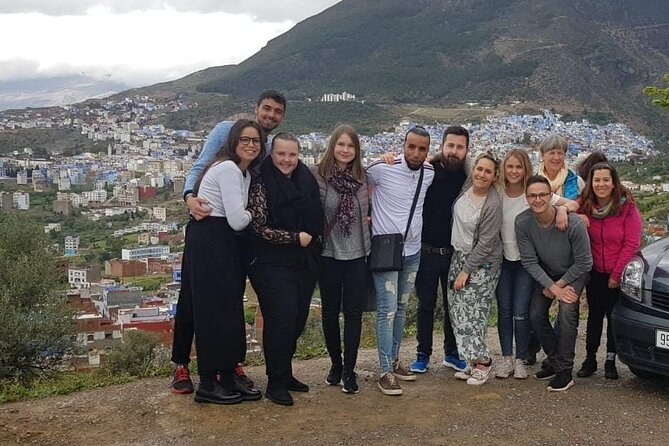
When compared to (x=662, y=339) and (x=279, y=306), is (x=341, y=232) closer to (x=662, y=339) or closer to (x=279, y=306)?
(x=279, y=306)

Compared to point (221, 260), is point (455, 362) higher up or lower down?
lower down

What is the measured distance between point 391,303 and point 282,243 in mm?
864

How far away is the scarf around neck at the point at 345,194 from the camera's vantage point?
4273mm

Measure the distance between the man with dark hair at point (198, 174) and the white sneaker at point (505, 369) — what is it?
174cm

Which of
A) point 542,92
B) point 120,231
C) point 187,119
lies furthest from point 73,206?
point 542,92

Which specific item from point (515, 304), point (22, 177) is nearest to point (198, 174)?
point (515, 304)

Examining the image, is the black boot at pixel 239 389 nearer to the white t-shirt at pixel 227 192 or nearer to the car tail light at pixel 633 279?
the white t-shirt at pixel 227 192

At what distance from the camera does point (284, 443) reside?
12.2 feet

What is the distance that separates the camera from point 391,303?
4.45 m

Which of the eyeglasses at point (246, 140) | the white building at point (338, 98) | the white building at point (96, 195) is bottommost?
the white building at point (96, 195)

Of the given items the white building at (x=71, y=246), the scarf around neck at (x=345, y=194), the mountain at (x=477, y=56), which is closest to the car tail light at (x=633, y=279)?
the scarf around neck at (x=345, y=194)

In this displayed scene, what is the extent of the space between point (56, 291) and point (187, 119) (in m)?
90.8

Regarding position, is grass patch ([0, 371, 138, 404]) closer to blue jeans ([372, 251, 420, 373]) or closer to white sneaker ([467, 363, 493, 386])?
blue jeans ([372, 251, 420, 373])

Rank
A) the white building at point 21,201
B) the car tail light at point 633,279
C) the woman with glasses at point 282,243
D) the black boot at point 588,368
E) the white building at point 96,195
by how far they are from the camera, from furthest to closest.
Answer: the white building at point 96,195, the white building at point 21,201, the black boot at point 588,368, the car tail light at point 633,279, the woman with glasses at point 282,243
